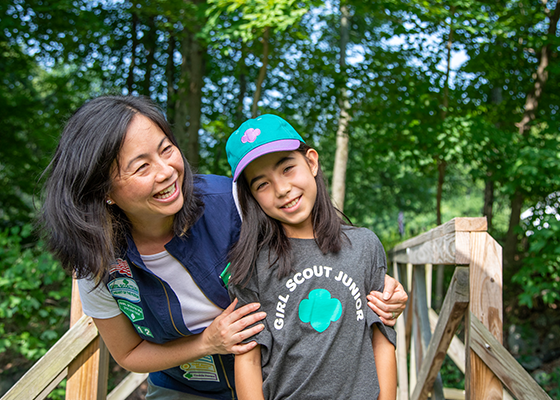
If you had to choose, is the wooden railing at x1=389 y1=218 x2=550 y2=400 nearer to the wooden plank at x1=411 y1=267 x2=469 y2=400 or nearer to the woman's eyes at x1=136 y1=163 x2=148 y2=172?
the wooden plank at x1=411 y1=267 x2=469 y2=400

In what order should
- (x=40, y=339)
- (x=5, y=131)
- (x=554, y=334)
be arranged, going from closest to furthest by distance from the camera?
1. (x=40, y=339)
2. (x=554, y=334)
3. (x=5, y=131)

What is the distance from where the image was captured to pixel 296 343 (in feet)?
4.61

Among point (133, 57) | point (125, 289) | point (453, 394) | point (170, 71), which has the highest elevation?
point (133, 57)

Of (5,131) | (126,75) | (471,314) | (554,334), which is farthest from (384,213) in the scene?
(471,314)

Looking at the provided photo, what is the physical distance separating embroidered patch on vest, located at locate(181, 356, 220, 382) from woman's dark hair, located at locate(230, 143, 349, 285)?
0.48 meters

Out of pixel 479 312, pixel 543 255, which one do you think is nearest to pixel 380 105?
pixel 543 255

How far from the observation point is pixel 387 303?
1.47 meters

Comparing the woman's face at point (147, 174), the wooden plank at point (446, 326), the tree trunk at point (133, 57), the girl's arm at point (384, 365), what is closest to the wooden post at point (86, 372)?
the woman's face at point (147, 174)

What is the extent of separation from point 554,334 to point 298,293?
5.79m

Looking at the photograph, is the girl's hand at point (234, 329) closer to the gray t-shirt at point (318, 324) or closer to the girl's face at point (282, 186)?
the gray t-shirt at point (318, 324)

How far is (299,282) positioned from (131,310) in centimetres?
62

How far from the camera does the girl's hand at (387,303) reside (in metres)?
1.45

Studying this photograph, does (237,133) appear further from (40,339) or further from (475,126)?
(40,339)

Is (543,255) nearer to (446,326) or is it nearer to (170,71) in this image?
(446,326)
